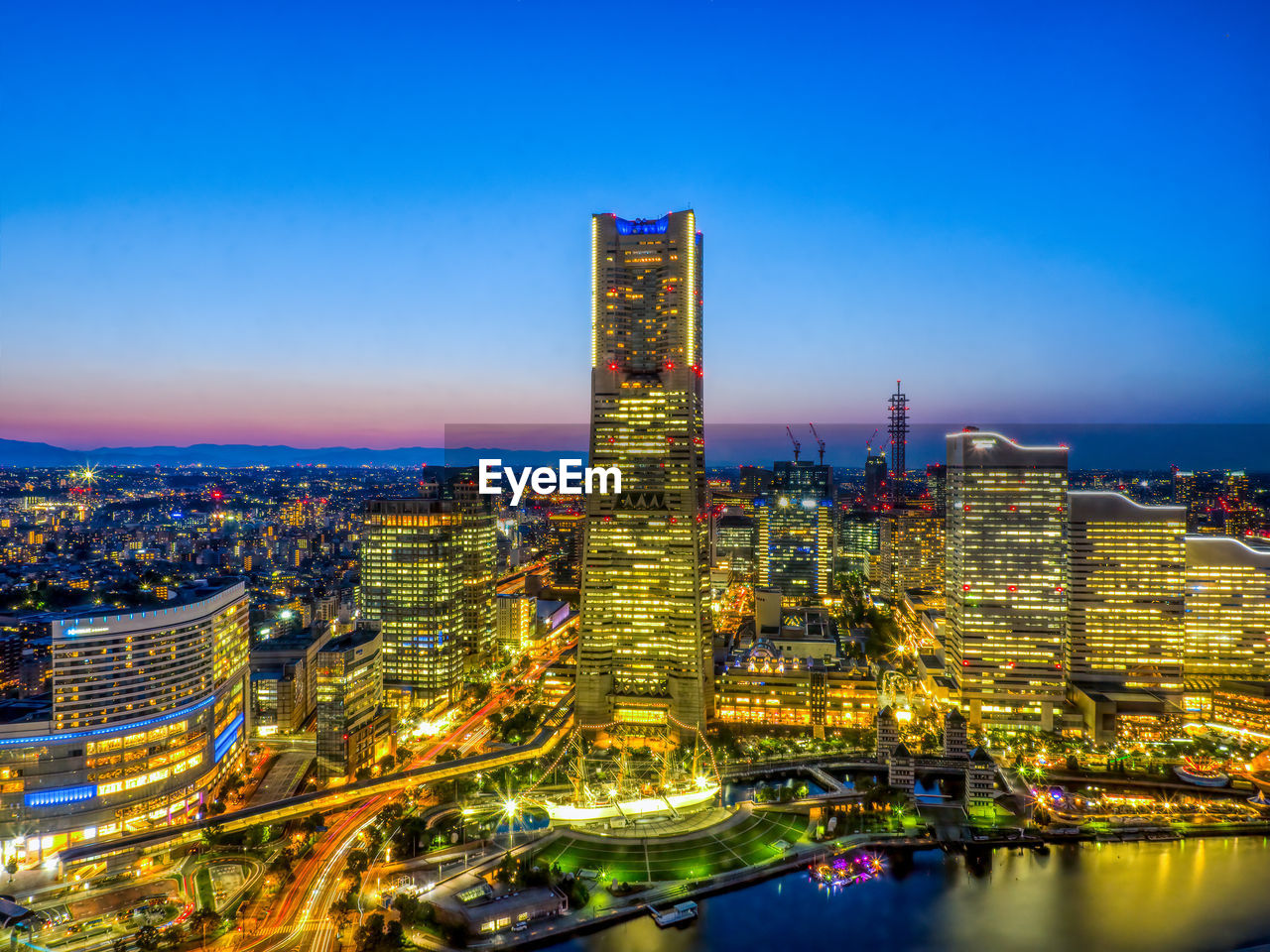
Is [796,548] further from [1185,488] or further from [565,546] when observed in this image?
[1185,488]

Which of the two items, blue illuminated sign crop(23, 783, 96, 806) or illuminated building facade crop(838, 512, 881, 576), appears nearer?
blue illuminated sign crop(23, 783, 96, 806)

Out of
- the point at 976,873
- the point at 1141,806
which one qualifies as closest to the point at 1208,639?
the point at 1141,806

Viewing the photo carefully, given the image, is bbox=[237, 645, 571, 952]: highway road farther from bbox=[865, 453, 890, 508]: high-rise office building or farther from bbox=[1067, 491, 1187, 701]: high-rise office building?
bbox=[865, 453, 890, 508]: high-rise office building

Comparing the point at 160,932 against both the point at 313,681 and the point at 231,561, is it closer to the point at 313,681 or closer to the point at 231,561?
the point at 313,681

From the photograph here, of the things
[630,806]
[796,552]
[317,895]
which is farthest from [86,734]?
[796,552]

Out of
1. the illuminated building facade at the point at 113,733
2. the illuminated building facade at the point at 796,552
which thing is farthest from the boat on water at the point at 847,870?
the illuminated building facade at the point at 796,552

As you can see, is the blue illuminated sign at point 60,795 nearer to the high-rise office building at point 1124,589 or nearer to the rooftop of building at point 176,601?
the rooftop of building at point 176,601

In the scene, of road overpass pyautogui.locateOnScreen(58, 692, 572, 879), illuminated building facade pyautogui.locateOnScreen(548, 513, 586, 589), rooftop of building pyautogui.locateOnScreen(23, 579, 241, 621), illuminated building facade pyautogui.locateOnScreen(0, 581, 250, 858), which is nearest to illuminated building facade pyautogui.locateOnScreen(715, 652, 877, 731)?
road overpass pyautogui.locateOnScreen(58, 692, 572, 879)

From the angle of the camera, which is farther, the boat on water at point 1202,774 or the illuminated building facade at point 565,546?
the illuminated building facade at point 565,546
